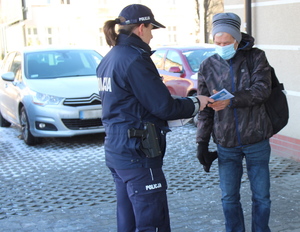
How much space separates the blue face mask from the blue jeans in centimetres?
69

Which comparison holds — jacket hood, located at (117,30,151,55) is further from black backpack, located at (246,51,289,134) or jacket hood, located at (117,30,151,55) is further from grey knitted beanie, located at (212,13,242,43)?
black backpack, located at (246,51,289,134)

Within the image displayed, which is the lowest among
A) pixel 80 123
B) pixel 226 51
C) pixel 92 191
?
pixel 92 191

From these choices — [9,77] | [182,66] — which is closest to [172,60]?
[182,66]

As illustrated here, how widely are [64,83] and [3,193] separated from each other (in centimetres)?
301

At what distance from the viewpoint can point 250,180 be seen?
3801 mm

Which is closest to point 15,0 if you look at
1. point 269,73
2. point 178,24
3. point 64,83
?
point 178,24

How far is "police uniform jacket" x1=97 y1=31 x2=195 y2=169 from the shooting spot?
3.05 metres

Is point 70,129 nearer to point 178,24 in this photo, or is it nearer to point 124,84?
point 124,84

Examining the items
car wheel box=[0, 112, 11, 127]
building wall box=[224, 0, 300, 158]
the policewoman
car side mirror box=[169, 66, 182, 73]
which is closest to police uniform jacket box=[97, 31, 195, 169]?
the policewoman

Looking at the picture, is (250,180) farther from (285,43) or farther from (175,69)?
(175,69)

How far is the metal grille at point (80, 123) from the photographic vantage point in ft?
27.1

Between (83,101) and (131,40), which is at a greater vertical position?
(131,40)

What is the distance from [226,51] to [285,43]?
3.43 meters

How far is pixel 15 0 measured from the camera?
115 ft
